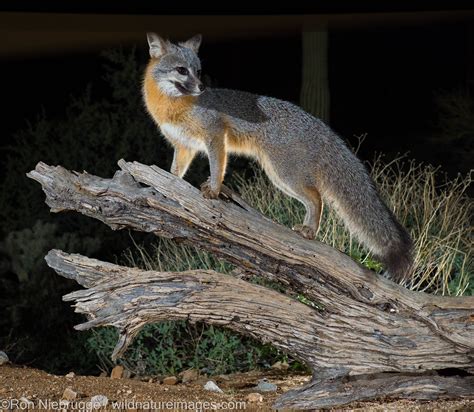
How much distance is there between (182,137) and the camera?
21.3ft

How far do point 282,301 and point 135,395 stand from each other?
1.06 m

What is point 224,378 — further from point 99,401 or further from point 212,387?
point 99,401

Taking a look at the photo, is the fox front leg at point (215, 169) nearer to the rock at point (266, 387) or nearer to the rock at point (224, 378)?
the rock at point (266, 387)

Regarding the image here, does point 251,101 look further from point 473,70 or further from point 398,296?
point 473,70

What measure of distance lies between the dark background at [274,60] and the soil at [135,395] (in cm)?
578

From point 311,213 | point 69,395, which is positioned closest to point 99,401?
point 69,395

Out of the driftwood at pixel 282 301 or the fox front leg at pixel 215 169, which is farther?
the fox front leg at pixel 215 169

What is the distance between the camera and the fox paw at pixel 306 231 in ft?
20.2

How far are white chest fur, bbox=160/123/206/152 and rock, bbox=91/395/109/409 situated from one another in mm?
1769

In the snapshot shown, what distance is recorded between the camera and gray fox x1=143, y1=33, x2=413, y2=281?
616cm

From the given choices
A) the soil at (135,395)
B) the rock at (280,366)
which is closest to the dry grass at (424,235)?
the rock at (280,366)

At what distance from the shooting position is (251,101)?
6574mm

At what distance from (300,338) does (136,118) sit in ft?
23.2

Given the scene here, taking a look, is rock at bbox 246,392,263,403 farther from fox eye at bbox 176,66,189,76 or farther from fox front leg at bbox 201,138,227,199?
fox eye at bbox 176,66,189,76
